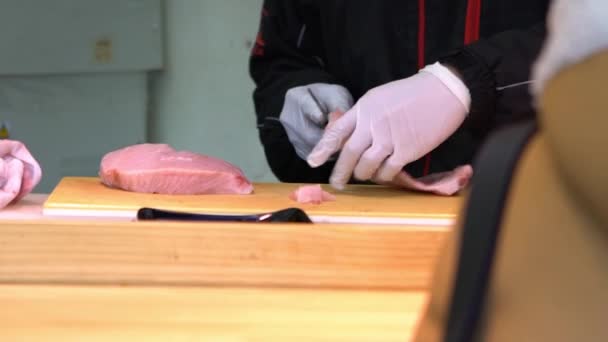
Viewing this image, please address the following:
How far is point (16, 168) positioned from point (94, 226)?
24cm

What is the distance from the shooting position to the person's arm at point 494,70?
848mm

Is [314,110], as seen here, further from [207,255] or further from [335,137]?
[207,255]

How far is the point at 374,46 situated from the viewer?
1134 mm

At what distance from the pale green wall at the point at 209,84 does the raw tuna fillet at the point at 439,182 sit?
1.25 meters

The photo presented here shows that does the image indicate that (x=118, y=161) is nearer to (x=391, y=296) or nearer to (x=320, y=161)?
(x=320, y=161)

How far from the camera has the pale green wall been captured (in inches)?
82.9

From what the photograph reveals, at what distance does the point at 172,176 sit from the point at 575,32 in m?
0.65

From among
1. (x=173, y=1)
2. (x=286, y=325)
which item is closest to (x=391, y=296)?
(x=286, y=325)

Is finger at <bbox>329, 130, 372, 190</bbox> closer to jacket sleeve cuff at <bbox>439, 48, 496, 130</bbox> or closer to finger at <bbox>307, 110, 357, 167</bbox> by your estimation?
finger at <bbox>307, 110, 357, 167</bbox>

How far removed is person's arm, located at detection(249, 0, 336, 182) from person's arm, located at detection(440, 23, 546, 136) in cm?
33

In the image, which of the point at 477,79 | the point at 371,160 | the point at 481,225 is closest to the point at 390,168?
the point at 371,160

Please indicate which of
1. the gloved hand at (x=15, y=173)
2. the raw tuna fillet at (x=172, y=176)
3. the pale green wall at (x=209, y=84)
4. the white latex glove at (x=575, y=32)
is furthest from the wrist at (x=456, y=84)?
the pale green wall at (x=209, y=84)

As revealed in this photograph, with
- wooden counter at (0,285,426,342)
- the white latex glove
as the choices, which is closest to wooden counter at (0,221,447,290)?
wooden counter at (0,285,426,342)

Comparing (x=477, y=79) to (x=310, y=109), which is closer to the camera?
(x=477, y=79)
